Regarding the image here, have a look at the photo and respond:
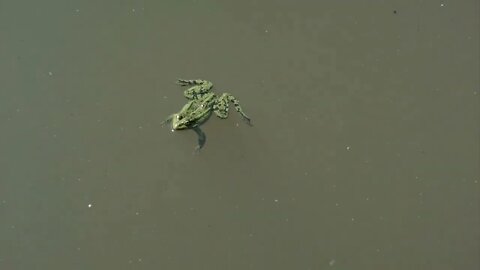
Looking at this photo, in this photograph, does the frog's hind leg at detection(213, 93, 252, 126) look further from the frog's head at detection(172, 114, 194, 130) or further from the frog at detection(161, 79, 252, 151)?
the frog's head at detection(172, 114, 194, 130)

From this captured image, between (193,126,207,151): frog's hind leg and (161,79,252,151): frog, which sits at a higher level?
(161,79,252,151): frog

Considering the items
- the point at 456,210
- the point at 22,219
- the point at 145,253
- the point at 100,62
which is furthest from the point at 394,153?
the point at 22,219

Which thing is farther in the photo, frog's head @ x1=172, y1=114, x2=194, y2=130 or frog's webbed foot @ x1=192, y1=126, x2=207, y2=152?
frog's webbed foot @ x1=192, y1=126, x2=207, y2=152

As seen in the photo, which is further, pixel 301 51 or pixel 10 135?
pixel 301 51

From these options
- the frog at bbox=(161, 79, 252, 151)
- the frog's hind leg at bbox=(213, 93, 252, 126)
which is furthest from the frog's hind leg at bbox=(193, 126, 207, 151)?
the frog's hind leg at bbox=(213, 93, 252, 126)

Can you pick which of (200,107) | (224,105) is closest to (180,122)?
(200,107)

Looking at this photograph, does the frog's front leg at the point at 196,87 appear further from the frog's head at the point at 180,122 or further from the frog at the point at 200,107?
the frog's head at the point at 180,122

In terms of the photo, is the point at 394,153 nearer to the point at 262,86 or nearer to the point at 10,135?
the point at 262,86
